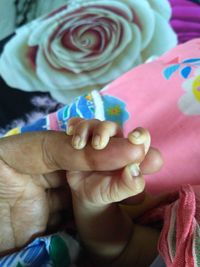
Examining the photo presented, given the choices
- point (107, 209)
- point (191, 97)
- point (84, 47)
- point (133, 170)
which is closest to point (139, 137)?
point (133, 170)

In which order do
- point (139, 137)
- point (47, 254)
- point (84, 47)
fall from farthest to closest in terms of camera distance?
1. point (84, 47)
2. point (47, 254)
3. point (139, 137)

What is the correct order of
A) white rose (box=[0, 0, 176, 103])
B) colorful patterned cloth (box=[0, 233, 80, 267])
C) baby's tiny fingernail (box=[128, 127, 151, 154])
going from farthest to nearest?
1. white rose (box=[0, 0, 176, 103])
2. colorful patterned cloth (box=[0, 233, 80, 267])
3. baby's tiny fingernail (box=[128, 127, 151, 154])

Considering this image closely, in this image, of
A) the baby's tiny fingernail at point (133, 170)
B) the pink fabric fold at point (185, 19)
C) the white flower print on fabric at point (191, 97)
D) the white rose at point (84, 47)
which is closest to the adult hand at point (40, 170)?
the baby's tiny fingernail at point (133, 170)

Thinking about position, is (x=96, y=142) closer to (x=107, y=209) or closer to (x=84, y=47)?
(x=107, y=209)

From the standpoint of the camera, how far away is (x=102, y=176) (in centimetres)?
45

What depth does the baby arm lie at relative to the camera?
1.39 feet

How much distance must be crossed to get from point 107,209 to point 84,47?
50 cm

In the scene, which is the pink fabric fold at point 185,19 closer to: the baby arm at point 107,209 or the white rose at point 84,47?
the white rose at point 84,47

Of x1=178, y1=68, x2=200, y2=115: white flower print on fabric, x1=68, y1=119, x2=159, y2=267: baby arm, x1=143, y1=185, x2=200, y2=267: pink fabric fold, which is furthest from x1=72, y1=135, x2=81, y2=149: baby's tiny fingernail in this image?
x1=178, y1=68, x2=200, y2=115: white flower print on fabric

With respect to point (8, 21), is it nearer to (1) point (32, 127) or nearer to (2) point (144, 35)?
(2) point (144, 35)

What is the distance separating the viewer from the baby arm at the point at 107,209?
16.7 inches

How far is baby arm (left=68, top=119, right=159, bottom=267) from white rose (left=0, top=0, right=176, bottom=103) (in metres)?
0.36

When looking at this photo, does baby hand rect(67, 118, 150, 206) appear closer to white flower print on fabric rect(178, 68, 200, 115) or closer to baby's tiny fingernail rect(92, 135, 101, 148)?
baby's tiny fingernail rect(92, 135, 101, 148)

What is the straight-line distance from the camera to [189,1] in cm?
99
